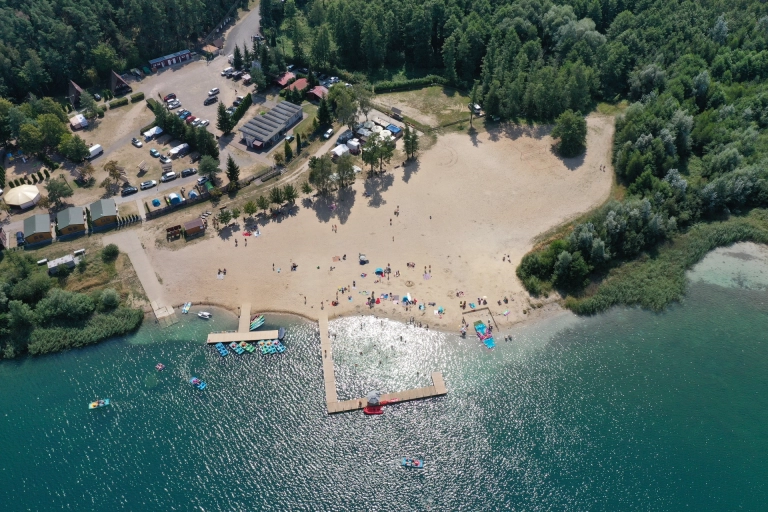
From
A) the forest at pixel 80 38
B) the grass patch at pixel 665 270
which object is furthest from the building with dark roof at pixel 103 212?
the grass patch at pixel 665 270

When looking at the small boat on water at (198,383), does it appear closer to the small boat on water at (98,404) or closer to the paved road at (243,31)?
the small boat on water at (98,404)

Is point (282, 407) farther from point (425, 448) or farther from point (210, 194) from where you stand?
point (210, 194)

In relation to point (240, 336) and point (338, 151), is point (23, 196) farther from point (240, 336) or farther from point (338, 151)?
point (338, 151)

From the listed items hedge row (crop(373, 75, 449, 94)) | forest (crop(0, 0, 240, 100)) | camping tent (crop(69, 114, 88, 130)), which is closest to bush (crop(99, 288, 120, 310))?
camping tent (crop(69, 114, 88, 130))

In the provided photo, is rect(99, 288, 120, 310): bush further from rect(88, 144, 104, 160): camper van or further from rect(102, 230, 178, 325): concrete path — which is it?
rect(88, 144, 104, 160): camper van

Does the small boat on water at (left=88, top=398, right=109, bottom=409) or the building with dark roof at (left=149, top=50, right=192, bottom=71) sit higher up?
the building with dark roof at (left=149, top=50, right=192, bottom=71)
